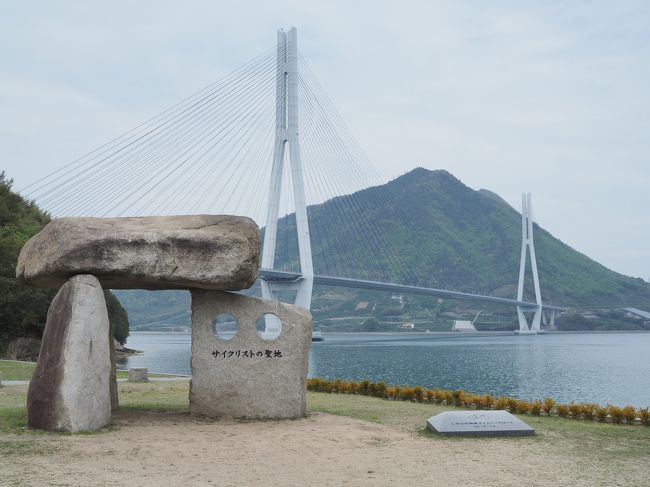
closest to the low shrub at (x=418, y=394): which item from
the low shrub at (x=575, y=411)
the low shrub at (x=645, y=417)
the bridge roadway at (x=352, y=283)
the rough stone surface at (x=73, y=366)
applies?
the low shrub at (x=575, y=411)

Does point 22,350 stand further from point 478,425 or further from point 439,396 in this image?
point 478,425

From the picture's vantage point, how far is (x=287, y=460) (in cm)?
584

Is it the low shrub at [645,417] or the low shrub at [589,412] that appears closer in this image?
the low shrub at [645,417]

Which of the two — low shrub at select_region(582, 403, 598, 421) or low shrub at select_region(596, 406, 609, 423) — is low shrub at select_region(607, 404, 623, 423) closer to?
low shrub at select_region(596, 406, 609, 423)

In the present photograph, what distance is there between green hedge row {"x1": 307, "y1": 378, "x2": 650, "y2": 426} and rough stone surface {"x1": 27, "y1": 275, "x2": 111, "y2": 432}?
18.6ft

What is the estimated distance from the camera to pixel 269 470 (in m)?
5.48

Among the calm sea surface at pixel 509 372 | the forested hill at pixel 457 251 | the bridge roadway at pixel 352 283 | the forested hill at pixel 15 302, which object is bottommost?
the calm sea surface at pixel 509 372

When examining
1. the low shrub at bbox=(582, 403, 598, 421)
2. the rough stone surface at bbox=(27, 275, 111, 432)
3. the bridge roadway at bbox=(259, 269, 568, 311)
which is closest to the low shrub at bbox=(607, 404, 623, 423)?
the low shrub at bbox=(582, 403, 598, 421)

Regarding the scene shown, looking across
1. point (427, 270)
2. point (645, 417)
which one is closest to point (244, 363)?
point (645, 417)

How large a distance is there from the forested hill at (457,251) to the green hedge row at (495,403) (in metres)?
51.3

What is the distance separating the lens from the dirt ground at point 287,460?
5180mm

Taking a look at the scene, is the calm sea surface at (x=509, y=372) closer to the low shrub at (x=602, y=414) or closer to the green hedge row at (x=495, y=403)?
the green hedge row at (x=495, y=403)

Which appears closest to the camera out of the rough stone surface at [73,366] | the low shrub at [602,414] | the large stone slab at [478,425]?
the rough stone surface at [73,366]

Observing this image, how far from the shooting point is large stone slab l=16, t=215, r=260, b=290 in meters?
7.07
